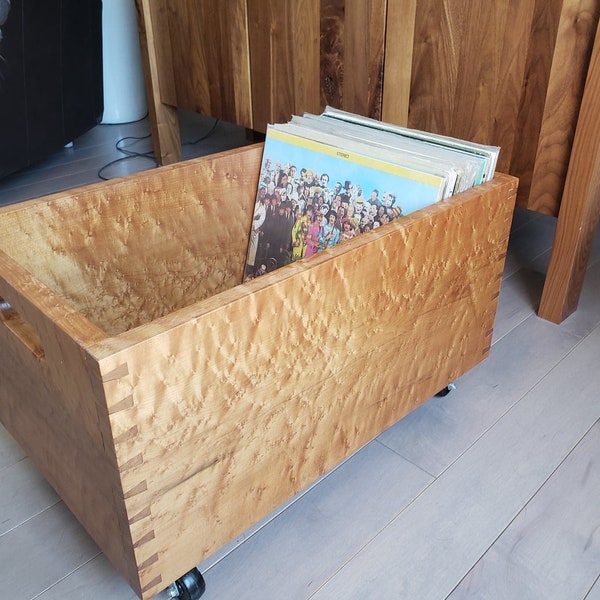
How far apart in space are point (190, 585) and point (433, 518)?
28cm

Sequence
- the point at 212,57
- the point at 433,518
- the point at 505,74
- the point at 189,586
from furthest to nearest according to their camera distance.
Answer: the point at 212,57 < the point at 505,74 < the point at 433,518 < the point at 189,586

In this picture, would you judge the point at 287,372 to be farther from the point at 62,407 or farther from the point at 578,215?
the point at 578,215

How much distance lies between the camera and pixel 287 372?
0.59 m

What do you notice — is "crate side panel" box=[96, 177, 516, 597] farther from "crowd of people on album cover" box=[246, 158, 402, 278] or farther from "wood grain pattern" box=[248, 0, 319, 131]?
"wood grain pattern" box=[248, 0, 319, 131]

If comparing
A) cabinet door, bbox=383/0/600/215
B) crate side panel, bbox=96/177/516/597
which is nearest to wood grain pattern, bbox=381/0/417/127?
cabinet door, bbox=383/0/600/215

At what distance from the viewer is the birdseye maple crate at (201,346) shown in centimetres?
49

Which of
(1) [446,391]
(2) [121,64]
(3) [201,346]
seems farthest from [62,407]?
(2) [121,64]

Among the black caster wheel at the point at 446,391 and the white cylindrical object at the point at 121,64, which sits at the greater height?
the white cylindrical object at the point at 121,64

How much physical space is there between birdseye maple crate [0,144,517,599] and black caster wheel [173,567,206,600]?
4cm

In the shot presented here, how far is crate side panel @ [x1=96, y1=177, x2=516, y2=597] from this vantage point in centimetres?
50

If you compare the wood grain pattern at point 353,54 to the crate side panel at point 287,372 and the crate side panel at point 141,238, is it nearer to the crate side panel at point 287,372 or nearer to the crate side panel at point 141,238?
the crate side panel at point 141,238

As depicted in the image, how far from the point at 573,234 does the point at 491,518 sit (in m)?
0.50

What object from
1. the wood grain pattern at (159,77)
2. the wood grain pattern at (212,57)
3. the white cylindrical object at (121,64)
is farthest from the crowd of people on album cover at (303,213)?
the white cylindrical object at (121,64)

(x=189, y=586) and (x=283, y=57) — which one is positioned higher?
(x=283, y=57)
